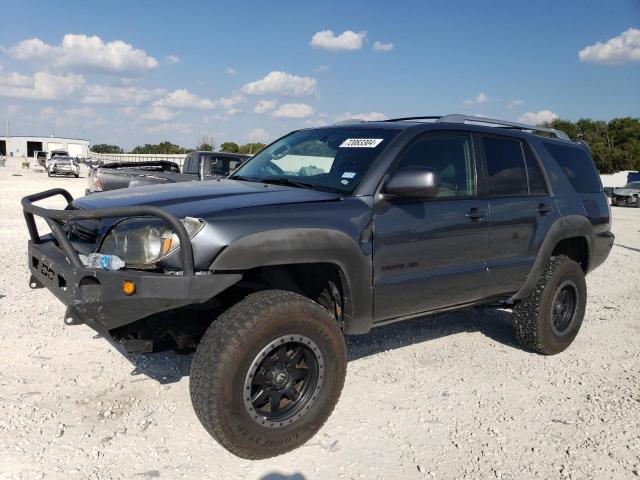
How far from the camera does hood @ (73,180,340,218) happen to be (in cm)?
293

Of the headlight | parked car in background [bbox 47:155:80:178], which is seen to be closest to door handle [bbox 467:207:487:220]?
the headlight

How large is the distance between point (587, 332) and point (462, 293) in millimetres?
2345

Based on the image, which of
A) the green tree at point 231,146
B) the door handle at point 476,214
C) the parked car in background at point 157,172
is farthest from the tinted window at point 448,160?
the green tree at point 231,146

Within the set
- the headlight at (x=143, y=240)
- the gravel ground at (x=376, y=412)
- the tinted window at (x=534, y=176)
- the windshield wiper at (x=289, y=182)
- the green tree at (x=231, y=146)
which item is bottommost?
the gravel ground at (x=376, y=412)

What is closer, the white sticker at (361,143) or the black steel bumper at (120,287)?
the black steel bumper at (120,287)

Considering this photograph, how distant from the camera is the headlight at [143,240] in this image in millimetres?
2734

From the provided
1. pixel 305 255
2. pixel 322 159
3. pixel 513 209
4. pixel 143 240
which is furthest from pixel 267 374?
pixel 513 209

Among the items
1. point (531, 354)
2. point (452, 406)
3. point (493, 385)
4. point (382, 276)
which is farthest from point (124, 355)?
point (531, 354)

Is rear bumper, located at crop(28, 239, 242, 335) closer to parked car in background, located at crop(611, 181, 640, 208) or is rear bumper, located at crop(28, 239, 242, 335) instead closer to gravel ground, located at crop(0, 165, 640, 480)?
gravel ground, located at crop(0, 165, 640, 480)

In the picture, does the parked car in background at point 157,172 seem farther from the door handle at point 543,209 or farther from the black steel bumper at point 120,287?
the black steel bumper at point 120,287

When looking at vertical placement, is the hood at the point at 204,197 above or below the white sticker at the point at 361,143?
below

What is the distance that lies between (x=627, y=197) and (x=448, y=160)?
89.0ft

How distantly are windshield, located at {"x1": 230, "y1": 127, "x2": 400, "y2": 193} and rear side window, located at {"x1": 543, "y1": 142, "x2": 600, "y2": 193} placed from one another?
6.38 ft

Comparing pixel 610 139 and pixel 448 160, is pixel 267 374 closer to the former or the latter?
pixel 448 160
